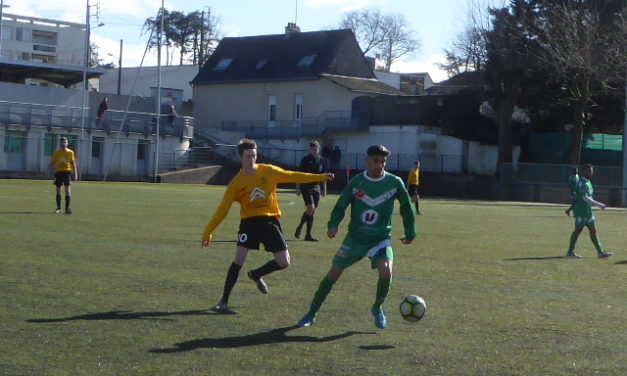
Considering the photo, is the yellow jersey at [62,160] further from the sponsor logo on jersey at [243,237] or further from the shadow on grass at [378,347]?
the shadow on grass at [378,347]

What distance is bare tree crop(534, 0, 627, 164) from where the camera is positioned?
53250 mm

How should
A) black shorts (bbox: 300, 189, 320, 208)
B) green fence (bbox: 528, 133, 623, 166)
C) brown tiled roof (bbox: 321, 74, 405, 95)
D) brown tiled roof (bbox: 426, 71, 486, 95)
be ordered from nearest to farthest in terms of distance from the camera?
black shorts (bbox: 300, 189, 320, 208), green fence (bbox: 528, 133, 623, 166), brown tiled roof (bbox: 426, 71, 486, 95), brown tiled roof (bbox: 321, 74, 405, 95)

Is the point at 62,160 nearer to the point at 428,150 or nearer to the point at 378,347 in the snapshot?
the point at 378,347

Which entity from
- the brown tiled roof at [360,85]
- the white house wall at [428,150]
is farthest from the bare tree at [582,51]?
the brown tiled roof at [360,85]

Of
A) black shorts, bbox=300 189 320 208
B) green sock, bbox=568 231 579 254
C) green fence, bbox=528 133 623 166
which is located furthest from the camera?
green fence, bbox=528 133 623 166

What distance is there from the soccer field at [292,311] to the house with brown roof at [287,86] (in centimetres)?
4761

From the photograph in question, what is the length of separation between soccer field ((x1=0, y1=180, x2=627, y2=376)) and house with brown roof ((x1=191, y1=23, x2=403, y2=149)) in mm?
47612

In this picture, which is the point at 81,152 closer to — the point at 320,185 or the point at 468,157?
the point at 468,157

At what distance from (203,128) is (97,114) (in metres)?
13.3

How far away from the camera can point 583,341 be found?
Answer: 8.94 m

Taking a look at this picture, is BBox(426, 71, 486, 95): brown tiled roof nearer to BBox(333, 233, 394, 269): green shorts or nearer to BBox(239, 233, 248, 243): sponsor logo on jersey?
BBox(239, 233, 248, 243): sponsor logo on jersey

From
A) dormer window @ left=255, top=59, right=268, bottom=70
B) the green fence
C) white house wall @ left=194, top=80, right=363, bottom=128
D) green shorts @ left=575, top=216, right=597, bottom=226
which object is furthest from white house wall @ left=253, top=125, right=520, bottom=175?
green shorts @ left=575, top=216, right=597, bottom=226

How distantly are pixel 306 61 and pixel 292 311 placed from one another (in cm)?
6214

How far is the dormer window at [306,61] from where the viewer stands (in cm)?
7100
